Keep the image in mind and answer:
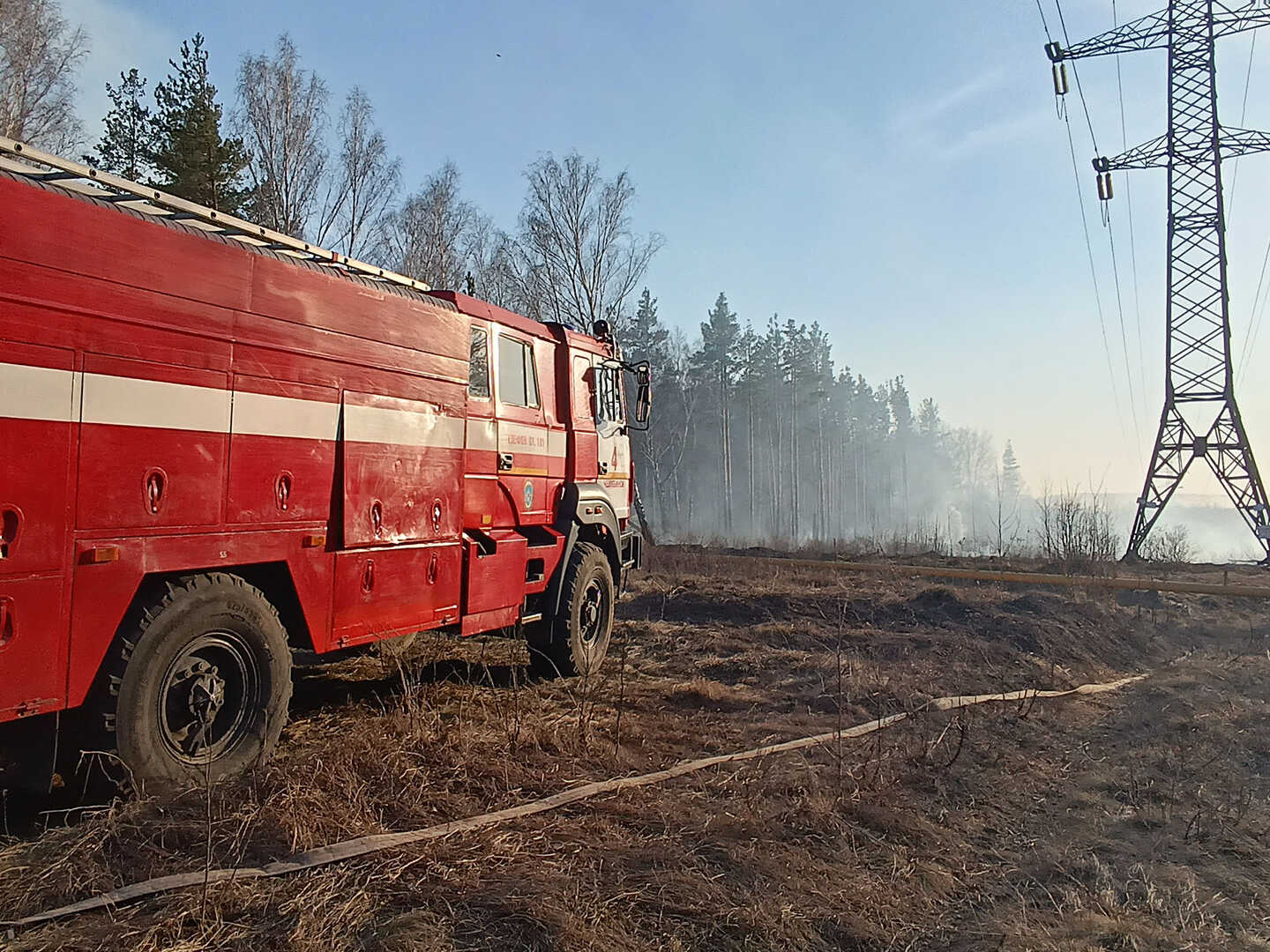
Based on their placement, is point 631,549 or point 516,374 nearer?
point 516,374

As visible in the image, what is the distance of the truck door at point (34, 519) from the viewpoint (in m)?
3.60

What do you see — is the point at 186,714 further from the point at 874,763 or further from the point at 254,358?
the point at 874,763

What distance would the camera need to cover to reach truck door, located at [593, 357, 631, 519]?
912 cm

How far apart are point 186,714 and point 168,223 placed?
2.50 metres

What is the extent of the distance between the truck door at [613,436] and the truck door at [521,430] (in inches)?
47.6

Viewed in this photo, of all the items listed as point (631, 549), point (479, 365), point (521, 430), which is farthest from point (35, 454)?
point (631, 549)

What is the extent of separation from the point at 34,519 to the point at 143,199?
1.86 metres

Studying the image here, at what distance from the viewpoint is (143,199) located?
4.59m

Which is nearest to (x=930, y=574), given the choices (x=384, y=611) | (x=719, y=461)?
(x=384, y=611)

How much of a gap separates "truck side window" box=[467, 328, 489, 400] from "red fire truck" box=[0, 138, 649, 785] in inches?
0.9

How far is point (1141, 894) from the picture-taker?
12.7ft

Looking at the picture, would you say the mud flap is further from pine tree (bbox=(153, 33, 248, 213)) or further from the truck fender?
pine tree (bbox=(153, 33, 248, 213))

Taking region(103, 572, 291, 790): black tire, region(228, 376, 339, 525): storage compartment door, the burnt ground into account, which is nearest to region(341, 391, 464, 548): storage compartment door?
region(228, 376, 339, 525): storage compartment door

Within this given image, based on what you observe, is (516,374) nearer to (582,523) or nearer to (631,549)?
(582,523)
